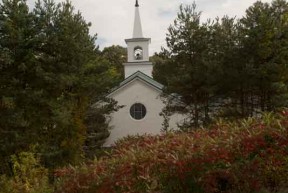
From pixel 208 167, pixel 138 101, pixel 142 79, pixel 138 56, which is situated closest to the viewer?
pixel 208 167

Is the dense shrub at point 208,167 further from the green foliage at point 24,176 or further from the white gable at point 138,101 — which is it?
the white gable at point 138,101

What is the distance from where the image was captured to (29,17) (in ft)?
65.5

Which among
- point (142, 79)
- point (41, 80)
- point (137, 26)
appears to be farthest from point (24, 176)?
point (137, 26)

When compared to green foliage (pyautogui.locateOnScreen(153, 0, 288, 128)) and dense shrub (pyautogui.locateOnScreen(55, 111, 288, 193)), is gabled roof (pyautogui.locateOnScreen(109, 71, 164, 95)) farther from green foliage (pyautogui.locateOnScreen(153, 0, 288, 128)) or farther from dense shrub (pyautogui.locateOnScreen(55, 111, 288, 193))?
dense shrub (pyautogui.locateOnScreen(55, 111, 288, 193))

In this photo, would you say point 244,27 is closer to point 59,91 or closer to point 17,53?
point 59,91

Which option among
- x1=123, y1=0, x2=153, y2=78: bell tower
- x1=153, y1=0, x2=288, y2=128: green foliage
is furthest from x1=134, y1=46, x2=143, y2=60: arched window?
x1=153, y1=0, x2=288, y2=128: green foliage

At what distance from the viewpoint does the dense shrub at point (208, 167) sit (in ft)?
17.1

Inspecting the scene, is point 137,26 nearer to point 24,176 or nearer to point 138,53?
point 138,53

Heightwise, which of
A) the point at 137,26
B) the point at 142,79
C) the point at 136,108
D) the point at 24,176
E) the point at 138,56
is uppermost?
the point at 137,26

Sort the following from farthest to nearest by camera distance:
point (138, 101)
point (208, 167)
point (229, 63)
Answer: point (138, 101)
point (229, 63)
point (208, 167)

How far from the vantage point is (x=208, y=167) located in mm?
5504

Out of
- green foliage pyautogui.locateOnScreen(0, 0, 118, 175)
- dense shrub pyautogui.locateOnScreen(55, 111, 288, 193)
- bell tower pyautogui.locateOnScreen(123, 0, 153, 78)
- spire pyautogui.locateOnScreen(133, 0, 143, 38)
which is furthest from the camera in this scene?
spire pyautogui.locateOnScreen(133, 0, 143, 38)

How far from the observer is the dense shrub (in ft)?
17.1

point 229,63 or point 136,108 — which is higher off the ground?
Answer: point 229,63
